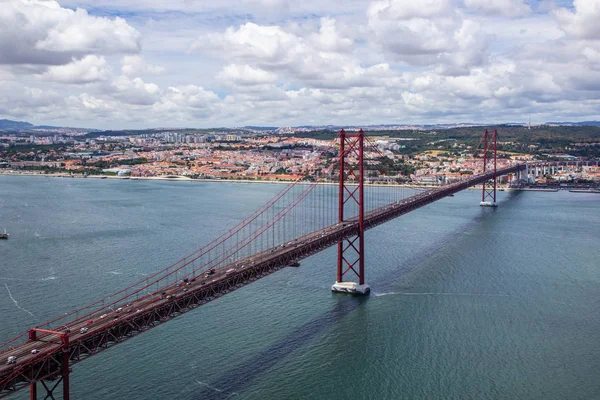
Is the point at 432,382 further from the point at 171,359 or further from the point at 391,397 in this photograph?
the point at 171,359

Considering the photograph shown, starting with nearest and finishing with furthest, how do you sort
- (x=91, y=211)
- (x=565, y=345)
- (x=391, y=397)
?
(x=391, y=397) < (x=565, y=345) < (x=91, y=211)

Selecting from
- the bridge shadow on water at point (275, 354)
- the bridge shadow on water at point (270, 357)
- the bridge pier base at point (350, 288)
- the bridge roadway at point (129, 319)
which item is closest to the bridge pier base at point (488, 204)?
the bridge shadow on water at point (275, 354)

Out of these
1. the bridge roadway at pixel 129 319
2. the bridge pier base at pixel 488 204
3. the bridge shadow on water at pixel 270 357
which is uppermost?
the bridge roadway at pixel 129 319

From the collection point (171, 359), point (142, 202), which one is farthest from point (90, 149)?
point (171, 359)

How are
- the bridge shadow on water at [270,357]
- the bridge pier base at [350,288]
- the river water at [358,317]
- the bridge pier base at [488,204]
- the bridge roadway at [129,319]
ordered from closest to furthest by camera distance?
the bridge roadway at [129,319]
the bridge shadow on water at [270,357]
the river water at [358,317]
the bridge pier base at [350,288]
the bridge pier base at [488,204]

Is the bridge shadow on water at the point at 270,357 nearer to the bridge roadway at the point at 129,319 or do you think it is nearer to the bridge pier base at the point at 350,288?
the bridge pier base at the point at 350,288

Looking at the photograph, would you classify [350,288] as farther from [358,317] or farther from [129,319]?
[129,319]
